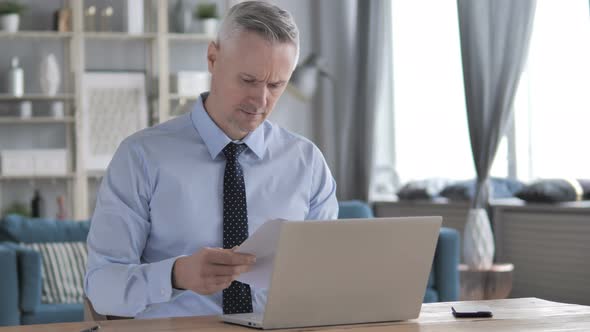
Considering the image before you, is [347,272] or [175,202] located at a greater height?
[175,202]

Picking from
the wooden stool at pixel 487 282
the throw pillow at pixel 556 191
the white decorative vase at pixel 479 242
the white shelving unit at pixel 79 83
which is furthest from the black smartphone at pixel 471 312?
the white shelving unit at pixel 79 83

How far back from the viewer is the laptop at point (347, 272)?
1.69 meters

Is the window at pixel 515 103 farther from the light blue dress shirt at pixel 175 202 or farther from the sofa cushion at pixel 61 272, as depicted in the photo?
the light blue dress shirt at pixel 175 202

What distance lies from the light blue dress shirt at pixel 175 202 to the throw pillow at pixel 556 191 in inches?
141

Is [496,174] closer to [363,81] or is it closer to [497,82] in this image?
[497,82]

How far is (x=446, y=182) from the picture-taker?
6.81 m

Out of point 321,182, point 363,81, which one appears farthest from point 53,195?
Answer: point 321,182

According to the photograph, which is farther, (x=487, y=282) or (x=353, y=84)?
(x=353, y=84)

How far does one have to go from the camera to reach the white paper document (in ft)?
5.37

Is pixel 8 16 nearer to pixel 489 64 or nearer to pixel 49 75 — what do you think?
pixel 49 75

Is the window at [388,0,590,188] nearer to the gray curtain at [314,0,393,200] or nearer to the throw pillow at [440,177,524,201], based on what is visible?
the throw pillow at [440,177,524,201]

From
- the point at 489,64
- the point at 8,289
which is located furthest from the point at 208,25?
the point at 8,289

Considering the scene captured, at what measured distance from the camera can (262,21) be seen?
2088 millimetres

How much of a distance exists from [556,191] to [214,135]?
12.7 feet
